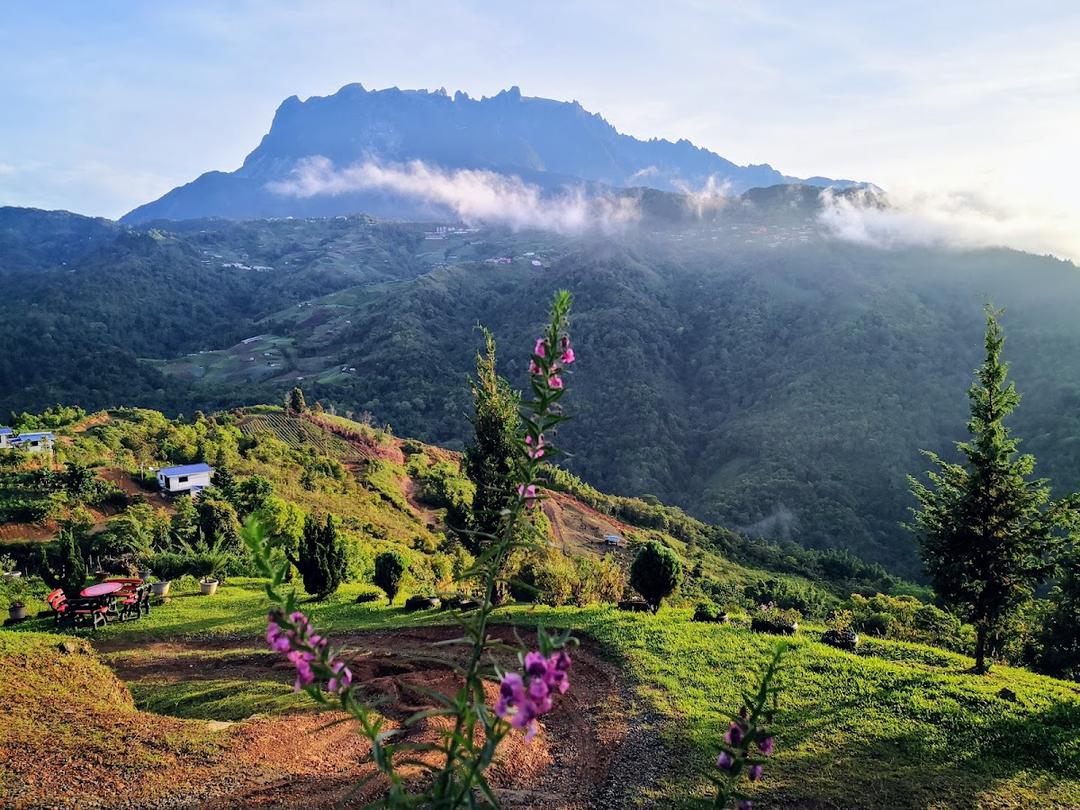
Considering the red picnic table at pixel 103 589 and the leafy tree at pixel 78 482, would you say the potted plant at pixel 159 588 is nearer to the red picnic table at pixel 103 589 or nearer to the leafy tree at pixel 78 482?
the red picnic table at pixel 103 589

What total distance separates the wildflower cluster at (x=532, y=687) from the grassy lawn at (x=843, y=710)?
3743mm

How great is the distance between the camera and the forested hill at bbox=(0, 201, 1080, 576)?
80.2 metres

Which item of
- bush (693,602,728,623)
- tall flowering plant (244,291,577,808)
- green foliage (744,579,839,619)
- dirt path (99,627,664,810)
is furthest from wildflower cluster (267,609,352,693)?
green foliage (744,579,839,619)

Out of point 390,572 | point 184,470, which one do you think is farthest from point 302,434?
point 390,572

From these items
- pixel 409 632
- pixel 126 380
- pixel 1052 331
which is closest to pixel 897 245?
pixel 1052 331

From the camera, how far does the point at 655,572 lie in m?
14.1

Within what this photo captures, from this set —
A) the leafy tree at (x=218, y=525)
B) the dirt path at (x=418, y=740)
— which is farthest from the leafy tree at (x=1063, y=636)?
the leafy tree at (x=218, y=525)

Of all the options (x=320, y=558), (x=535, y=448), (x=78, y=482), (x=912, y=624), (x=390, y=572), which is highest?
(x=535, y=448)

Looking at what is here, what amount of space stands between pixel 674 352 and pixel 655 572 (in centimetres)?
11777

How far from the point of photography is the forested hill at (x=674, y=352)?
80.2 metres

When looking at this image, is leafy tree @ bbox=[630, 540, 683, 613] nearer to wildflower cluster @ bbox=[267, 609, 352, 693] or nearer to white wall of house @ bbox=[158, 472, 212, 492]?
wildflower cluster @ bbox=[267, 609, 352, 693]

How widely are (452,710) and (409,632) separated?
1066 centimetres

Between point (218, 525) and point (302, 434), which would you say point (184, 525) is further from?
point (302, 434)

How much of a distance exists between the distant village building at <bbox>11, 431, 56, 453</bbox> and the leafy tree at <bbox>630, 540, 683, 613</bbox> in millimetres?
28426
